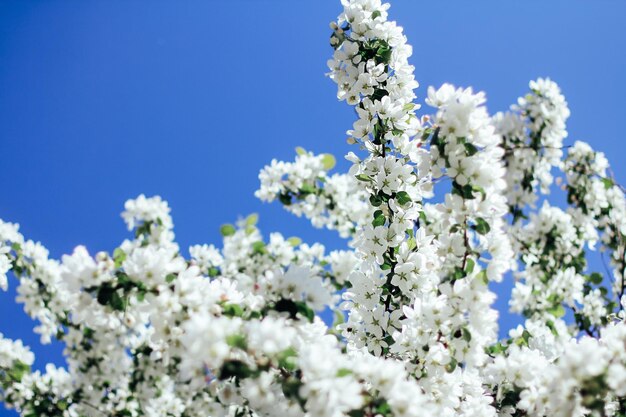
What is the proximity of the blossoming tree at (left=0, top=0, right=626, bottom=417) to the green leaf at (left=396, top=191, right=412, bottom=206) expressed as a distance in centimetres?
2

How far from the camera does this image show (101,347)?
16.4 feet

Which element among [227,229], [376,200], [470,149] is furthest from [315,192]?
[470,149]

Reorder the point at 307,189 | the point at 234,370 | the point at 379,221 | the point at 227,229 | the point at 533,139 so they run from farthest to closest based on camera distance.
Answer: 1. the point at 533,139
2. the point at 307,189
3. the point at 227,229
4. the point at 379,221
5. the point at 234,370

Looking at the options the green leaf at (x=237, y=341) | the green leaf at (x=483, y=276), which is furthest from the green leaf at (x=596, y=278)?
the green leaf at (x=237, y=341)

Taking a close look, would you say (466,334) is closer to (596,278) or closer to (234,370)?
(234,370)

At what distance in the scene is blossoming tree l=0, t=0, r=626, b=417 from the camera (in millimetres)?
2021

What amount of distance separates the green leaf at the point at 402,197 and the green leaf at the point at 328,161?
10.7 ft

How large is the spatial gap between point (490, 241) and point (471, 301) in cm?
52

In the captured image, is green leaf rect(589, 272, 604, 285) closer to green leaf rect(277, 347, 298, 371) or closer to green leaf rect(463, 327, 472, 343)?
→ green leaf rect(463, 327, 472, 343)

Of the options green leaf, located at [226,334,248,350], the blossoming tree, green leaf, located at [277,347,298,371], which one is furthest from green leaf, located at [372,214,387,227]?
green leaf, located at [226,334,248,350]

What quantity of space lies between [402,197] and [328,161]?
3316mm

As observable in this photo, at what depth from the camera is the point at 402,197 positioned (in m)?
3.32

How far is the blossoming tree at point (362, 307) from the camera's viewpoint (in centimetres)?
202

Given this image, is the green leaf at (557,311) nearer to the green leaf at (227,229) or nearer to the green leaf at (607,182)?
the green leaf at (607,182)
